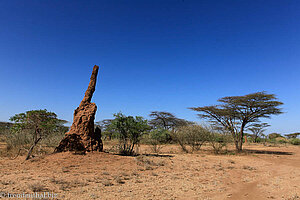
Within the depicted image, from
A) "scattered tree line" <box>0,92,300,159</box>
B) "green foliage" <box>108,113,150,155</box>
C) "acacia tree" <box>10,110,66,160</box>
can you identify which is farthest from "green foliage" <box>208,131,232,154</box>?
"acacia tree" <box>10,110,66,160</box>

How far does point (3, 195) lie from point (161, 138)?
21.1 metres

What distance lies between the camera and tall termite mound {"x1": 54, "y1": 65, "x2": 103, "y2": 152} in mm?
9219

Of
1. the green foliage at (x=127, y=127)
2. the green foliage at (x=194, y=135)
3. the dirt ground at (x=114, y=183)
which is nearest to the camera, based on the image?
the dirt ground at (x=114, y=183)

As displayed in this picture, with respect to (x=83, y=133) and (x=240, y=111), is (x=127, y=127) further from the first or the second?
(x=240, y=111)

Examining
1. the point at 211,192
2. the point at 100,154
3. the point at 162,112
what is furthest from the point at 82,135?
the point at 162,112

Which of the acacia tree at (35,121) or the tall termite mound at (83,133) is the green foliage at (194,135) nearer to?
the tall termite mound at (83,133)

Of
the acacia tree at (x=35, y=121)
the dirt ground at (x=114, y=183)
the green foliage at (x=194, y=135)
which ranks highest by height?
the acacia tree at (x=35, y=121)

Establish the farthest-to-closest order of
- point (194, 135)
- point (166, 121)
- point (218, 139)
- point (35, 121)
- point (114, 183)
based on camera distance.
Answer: point (166, 121)
point (218, 139)
point (194, 135)
point (35, 121)
point (114, 183)

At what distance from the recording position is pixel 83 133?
371 inches

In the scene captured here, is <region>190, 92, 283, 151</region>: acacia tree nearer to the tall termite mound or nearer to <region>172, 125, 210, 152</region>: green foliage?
<region>172, 125, 210, 152</region>: green foliage

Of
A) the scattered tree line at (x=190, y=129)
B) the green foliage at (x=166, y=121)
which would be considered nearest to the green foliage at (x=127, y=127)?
the scattered tree line at (x=190, y=129)

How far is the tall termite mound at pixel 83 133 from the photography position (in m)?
9.22

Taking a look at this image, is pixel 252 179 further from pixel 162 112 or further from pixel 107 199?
pixel 162 112

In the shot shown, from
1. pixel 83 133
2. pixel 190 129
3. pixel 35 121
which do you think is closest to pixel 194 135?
pixel 190 129
